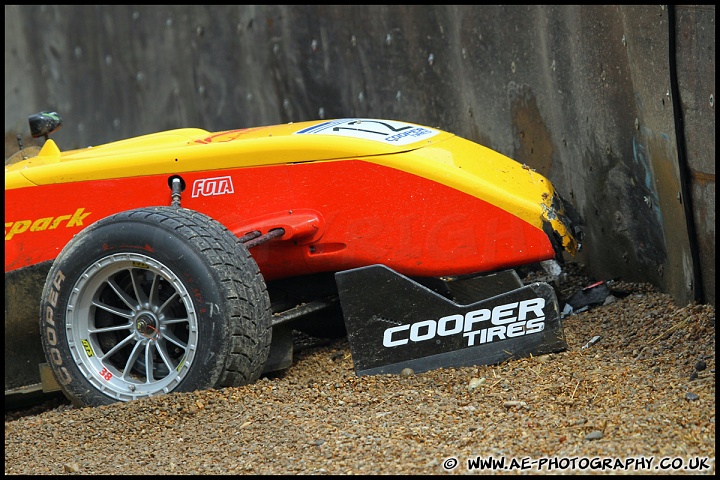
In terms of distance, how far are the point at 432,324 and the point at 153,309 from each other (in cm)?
113

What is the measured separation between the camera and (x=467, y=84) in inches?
221

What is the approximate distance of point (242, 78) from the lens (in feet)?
24.2

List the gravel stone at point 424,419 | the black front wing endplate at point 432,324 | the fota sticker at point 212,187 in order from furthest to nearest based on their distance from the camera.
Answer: the fota sticker at point 212,187
the black front wing endplate at point 432,324
the gravel stone at point 424,419

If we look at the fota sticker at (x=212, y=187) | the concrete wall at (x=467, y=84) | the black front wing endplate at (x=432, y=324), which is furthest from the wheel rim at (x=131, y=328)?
the concrete wall at (x=467, y=84)

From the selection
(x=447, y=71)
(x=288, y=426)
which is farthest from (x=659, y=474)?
(x=447, y=71)

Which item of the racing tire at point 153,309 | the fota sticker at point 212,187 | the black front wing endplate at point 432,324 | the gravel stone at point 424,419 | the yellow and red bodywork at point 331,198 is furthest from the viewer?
the fota sticker at point 212,187

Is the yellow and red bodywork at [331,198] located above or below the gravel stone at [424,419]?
above

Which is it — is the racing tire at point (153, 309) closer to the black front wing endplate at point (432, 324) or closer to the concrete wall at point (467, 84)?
the black front wing endplate at point (432, 324)

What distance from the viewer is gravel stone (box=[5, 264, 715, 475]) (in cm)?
281

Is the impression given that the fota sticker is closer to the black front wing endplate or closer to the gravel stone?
the black front wing endplate

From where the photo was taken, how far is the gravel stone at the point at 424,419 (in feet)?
9.22

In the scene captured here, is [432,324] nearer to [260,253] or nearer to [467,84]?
[260,253]

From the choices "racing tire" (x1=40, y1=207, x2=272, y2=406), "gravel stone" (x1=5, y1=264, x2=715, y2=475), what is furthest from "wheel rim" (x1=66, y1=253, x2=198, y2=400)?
"gravel stone" (x1=5, y1=264, x2=715, y2=475)

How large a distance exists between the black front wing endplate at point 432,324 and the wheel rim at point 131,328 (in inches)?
26.6
